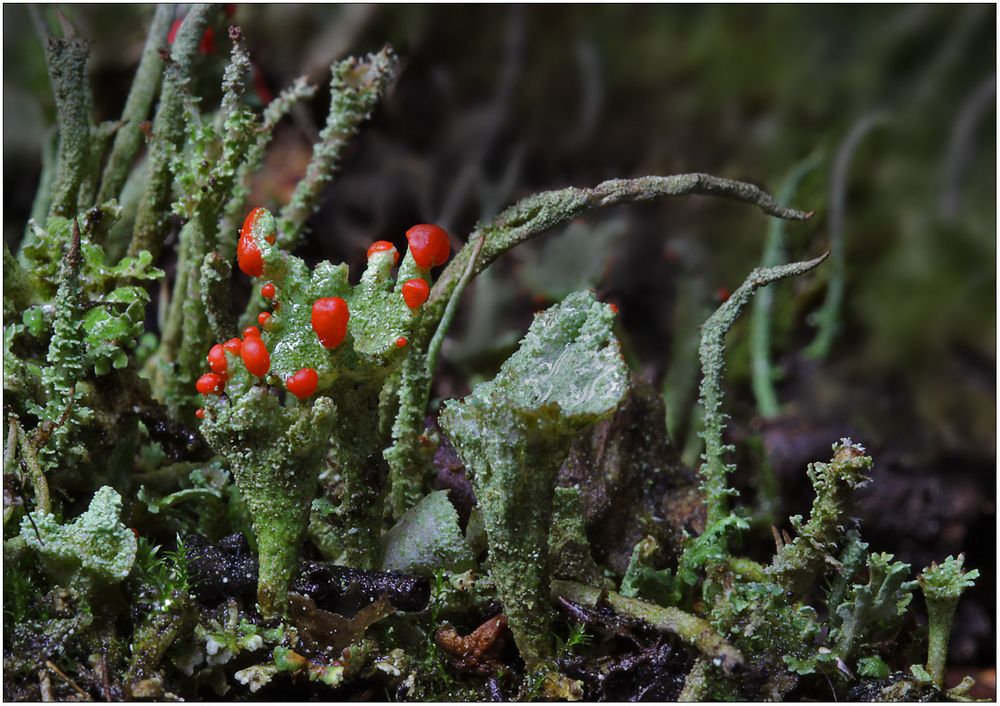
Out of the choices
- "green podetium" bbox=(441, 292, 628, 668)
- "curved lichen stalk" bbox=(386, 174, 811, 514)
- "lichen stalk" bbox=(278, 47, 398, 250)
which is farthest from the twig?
"lichen stalk" bbox=(278, 47, 398, 250)

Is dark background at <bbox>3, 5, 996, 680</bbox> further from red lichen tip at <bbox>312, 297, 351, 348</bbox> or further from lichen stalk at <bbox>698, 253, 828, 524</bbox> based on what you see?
red lichen tip at <bbox>312, 297, 351, 348</bbox>

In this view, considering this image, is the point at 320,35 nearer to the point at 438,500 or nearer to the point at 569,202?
the point at 569,202

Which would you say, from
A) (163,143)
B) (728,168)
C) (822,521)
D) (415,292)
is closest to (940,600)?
(822,521)

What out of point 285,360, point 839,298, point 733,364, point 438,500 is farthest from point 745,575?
point 839,298

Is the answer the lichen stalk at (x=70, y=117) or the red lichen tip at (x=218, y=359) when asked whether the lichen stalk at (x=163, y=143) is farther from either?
the red lichen tip at (x=218, y=359)

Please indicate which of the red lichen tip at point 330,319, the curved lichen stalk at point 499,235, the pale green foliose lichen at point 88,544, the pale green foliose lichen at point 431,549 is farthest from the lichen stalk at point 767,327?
the pale green foliose lichen at point 88,544

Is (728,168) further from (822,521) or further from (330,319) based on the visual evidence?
(330,319)
